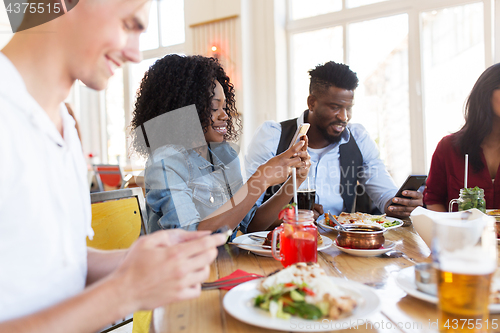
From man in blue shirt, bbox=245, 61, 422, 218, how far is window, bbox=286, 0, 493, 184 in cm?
154

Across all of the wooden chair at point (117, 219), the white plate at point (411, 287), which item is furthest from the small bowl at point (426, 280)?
the wooden chair at point (117, 219)

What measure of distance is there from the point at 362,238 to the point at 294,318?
50 cm

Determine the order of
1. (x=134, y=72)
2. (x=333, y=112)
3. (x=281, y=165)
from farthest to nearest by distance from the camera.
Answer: (x=134, y=72) < (x=333, y=112) < (x=281, y=165)

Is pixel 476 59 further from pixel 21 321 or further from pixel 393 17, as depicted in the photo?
pixel 21 321

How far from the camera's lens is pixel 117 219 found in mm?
1262

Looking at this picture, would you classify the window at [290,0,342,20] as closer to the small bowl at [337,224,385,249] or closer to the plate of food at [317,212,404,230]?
the plate of food at [317,212,404,230]

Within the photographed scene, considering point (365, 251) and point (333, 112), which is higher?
point (333, 112)

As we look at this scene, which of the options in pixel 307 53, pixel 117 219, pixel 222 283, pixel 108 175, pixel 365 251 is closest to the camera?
pixel 222 283

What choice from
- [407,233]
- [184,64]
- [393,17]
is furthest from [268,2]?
[407,233]

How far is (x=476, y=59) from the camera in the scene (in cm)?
345

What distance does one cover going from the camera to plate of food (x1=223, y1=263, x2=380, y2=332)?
1.73ft

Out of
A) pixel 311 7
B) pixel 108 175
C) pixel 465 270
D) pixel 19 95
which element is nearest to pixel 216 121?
pixel 19 95

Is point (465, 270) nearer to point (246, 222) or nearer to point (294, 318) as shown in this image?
point (294, 318)

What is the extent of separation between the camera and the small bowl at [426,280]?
63 cm
